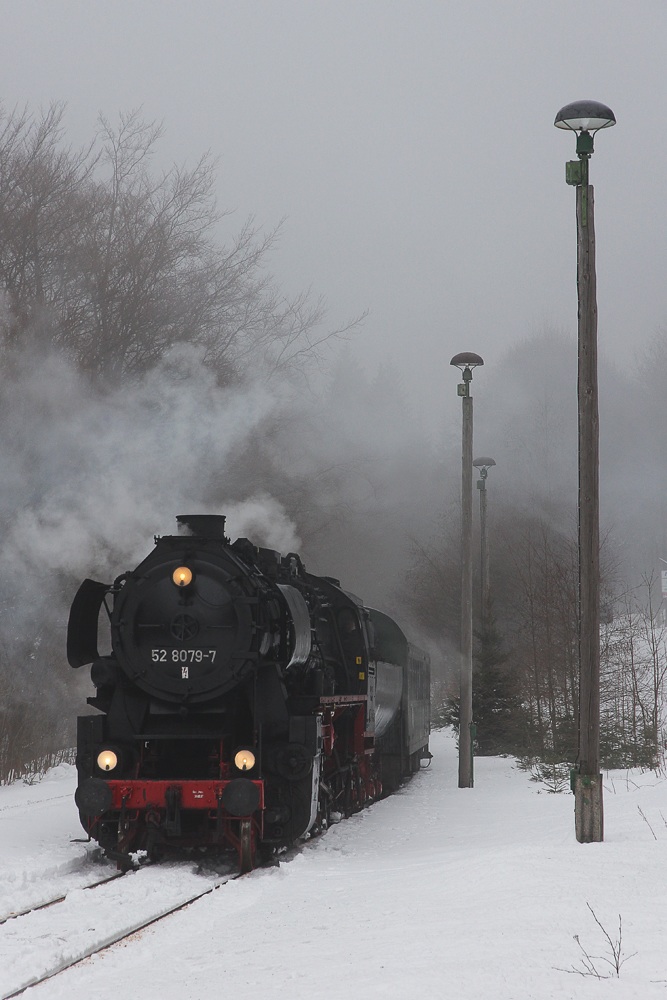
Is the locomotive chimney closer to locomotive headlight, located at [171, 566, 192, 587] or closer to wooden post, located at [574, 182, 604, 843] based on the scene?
locomotive headlight, located at [171, 566, 192, 587]

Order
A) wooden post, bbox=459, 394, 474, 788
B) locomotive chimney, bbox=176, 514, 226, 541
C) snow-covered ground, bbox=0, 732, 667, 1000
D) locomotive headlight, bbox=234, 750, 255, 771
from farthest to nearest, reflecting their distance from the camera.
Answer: wooden post, bbox=459, 394, 474, 788 → locomotive chimney, bbox=176, 514, 226, 541 → locomotive headlight, bbox=234, 750, 255, 771 → snow-covered ground, bbox=0, 732, 667, 1000

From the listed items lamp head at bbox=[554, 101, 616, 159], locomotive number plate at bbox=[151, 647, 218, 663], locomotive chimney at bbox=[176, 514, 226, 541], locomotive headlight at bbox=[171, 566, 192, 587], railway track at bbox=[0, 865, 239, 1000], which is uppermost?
Answer: lamp head at bbox=[554, 101, 616, 159]

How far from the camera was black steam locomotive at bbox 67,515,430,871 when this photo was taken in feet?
30.1

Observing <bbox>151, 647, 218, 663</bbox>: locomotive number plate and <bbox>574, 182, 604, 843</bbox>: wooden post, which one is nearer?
<bbox>574, 182, 604, 843</bbox>: wooden post

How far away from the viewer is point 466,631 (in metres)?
17.4

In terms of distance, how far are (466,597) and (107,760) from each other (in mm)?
9035

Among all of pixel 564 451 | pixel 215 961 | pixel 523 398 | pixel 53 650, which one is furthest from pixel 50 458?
pixel 523 398

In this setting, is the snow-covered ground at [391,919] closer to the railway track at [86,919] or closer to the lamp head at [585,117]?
the railway track at [86,919]

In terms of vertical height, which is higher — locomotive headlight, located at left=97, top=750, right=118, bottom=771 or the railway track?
locomotive headlight, located at left=97, top=750, right=118, bottom=771

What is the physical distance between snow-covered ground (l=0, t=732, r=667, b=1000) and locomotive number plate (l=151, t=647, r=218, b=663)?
5.67ft

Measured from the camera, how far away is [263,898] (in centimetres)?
782

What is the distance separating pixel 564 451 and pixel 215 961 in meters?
34.4

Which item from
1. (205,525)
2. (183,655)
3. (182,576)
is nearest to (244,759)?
(183,655)

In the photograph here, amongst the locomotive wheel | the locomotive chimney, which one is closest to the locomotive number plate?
the locomotive chimney
